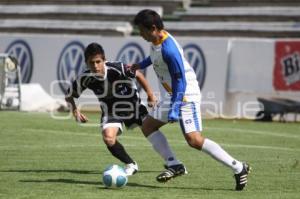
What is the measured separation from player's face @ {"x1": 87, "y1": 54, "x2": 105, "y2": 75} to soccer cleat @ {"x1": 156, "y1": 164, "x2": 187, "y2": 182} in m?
1.52

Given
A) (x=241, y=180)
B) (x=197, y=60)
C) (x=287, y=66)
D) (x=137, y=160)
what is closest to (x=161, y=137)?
(x=241, y=180)

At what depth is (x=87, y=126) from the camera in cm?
1962

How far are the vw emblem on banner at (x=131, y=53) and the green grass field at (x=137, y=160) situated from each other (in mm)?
6552

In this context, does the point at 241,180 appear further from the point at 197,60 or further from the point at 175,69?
the point at 197,60

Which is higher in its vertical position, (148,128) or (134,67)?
(134,67)

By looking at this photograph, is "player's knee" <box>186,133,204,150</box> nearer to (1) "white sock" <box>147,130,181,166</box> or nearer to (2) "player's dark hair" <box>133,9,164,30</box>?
(1) "white sock" <box>147,130,181,166</box>

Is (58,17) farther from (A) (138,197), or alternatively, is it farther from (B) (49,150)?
(A) (138,197)

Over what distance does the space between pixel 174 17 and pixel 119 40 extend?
628 centimetres

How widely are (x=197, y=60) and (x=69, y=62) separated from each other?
14.8 feet

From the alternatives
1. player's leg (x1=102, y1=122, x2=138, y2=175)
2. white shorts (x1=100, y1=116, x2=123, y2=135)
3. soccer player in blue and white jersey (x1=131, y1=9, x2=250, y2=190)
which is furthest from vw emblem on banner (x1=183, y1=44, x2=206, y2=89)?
soccer player in blue and white jersey (x1=131, y1=9, x2=250, y2=190)

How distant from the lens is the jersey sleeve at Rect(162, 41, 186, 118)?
938cm

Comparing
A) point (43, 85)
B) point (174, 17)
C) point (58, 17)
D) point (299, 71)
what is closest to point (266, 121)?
point (299, 71)

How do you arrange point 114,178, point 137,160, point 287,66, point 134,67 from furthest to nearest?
point 287,66 → point 137,160 → point 134,67 → point 114,178

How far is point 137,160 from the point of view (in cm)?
1275
